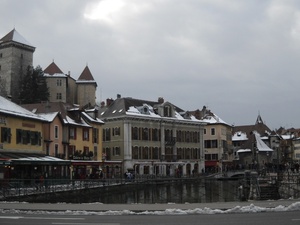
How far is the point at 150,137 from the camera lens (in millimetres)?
80562

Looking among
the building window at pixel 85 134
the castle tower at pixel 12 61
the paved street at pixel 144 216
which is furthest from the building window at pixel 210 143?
the paved street at pixel 144 216

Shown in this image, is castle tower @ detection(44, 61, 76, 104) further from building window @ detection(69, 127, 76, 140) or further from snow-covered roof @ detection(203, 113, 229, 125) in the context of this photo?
building window @ detection(69, 127, 76, 140)

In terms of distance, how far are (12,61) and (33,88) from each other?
14.1 m

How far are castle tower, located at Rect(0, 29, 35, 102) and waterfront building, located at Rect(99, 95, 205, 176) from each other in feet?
150

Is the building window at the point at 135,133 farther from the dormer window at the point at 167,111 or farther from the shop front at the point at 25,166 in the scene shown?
the shop front at the point at 25,166

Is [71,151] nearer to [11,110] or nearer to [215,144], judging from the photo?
[11,110]

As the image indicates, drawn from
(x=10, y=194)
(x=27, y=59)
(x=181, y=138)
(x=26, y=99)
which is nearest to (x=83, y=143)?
(x=181, y=138)

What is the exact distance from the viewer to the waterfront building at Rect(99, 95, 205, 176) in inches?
3007

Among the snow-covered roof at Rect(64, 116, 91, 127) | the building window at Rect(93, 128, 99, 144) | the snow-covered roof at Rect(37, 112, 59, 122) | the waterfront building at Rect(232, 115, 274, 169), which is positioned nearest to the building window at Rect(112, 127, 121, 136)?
the building window at Rect(93, 128, 99, 144)

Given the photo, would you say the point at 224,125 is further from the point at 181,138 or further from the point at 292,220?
the point at 292,220

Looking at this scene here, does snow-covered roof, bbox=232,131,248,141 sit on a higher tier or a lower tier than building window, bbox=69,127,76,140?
higher

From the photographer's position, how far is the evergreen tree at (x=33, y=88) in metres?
110

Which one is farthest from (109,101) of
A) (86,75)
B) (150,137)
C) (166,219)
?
(166,219)

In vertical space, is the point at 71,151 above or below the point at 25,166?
above
